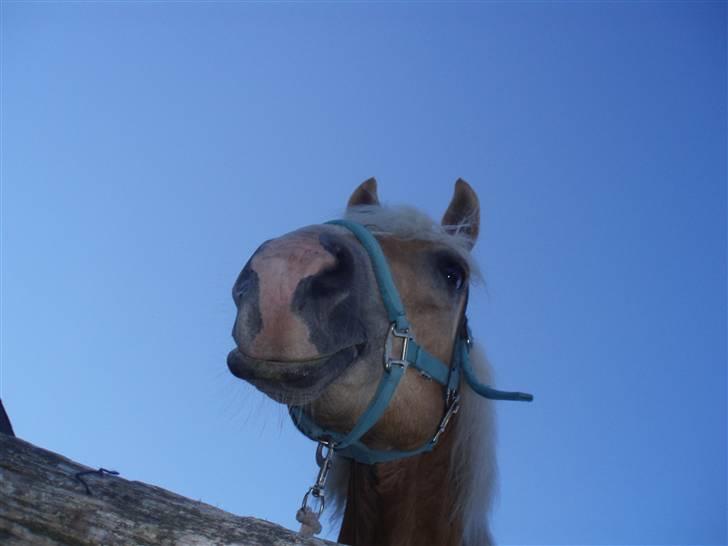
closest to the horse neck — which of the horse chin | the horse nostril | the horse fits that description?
the horse

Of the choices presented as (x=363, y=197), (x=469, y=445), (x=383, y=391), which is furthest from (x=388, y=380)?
(x=363, y=197)

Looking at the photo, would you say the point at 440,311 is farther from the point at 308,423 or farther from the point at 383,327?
the point at 308,423

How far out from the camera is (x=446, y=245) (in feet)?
11.5

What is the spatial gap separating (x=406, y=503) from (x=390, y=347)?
112 cm

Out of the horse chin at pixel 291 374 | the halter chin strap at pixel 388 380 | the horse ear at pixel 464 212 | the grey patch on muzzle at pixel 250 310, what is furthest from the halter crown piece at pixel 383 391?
the horse ear at pixel 464 212

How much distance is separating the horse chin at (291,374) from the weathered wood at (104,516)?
2.61ft

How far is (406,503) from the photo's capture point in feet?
11.7

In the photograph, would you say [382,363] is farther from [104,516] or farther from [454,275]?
[104,516]

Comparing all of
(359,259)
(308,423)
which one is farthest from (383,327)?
(308,423)

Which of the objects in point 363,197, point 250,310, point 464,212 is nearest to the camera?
point 250,310

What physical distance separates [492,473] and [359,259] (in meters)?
1.69

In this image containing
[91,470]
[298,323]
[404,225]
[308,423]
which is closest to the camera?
[91,470]

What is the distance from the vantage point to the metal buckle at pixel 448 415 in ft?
11.2

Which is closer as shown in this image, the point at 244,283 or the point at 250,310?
the point at 250,310
